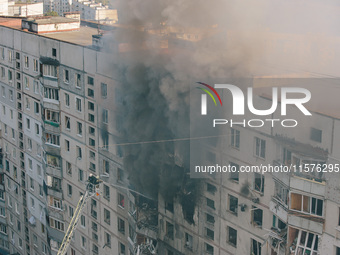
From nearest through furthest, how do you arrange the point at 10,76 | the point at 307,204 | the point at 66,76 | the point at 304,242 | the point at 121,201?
the point at 307,204 → the point at 304,242 → the point at 121,201 → the point at 66,76 → the point at 10,76

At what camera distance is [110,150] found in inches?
550

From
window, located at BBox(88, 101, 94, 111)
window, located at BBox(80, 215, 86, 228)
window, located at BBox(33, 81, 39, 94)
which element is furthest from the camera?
window, located at BBox(33, 81, 39, 94)

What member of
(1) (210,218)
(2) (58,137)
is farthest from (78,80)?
(1) (210,218)

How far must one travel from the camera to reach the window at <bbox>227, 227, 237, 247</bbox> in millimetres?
10898

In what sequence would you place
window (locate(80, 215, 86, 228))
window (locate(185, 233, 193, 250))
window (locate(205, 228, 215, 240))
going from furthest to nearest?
window (locate(80, 215, 86, 228)) → window (locate(185, 233, 193, 250)) → window (locate(205, 228, 215, 240))

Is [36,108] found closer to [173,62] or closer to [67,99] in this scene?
[67,99]

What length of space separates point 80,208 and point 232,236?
5770 millimetres

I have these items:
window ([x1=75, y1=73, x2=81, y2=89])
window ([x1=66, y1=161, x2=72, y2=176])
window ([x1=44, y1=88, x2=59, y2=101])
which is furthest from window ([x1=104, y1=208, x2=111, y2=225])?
window ([x1=44, y1=88, x2=59, y2=101])

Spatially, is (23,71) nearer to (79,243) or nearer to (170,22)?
(79,243)

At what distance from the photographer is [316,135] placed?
8.96 m

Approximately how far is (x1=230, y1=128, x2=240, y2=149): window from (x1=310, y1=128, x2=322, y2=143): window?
69.9 inches

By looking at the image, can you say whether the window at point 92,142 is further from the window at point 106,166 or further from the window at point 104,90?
the window at point 104,90

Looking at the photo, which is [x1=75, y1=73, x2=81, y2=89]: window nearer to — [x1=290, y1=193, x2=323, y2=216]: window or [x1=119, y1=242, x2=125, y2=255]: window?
[x1=119, y1=242, x2=125, y2=255]: window

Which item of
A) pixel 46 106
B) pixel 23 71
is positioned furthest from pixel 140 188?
pixel 23 71
